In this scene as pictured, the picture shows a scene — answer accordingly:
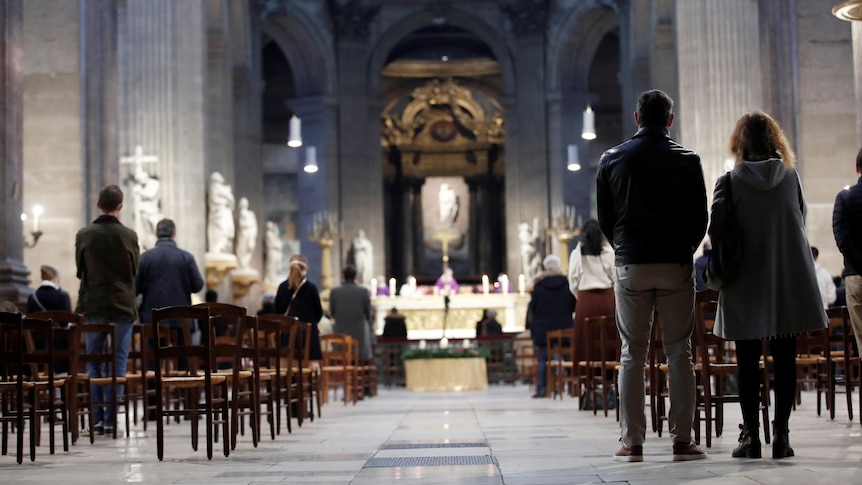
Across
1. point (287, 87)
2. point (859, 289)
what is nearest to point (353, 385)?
point (859, 289)

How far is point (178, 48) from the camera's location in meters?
20.2

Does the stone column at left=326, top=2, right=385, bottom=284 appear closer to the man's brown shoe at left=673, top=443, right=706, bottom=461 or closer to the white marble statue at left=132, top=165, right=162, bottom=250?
the white marble statue at left=132, top=165, right=162, bottom=250

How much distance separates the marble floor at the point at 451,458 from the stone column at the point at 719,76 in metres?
7.68

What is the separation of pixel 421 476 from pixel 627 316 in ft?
4.16

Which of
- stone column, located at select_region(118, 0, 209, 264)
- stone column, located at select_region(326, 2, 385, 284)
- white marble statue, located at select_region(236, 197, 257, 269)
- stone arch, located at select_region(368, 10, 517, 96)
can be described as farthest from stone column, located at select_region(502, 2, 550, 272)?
stone column, located at select_region(118, 0, 209, 264)

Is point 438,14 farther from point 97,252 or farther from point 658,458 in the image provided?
point 658,458

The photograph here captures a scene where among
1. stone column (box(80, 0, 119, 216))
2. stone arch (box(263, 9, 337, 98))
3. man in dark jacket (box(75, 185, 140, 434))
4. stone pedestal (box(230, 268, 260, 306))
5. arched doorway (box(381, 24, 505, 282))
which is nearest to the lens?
man in dark jacket (box(75, 185, 140, 434))

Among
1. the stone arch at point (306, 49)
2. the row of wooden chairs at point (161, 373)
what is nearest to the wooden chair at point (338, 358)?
the row of wooden chairs at point (161, 373)

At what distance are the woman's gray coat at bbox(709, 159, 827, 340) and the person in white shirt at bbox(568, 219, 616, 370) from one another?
5137 mm

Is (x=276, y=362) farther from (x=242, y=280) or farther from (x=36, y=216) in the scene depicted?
(x=242, y=280)

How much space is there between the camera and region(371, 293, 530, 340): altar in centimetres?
2934

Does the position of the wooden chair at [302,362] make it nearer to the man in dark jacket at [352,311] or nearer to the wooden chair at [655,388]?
the wooden chair at [655,388]

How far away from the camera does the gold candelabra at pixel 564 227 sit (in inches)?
1214

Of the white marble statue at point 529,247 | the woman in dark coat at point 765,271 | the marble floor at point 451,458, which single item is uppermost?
the white marble statue at point 529,247
